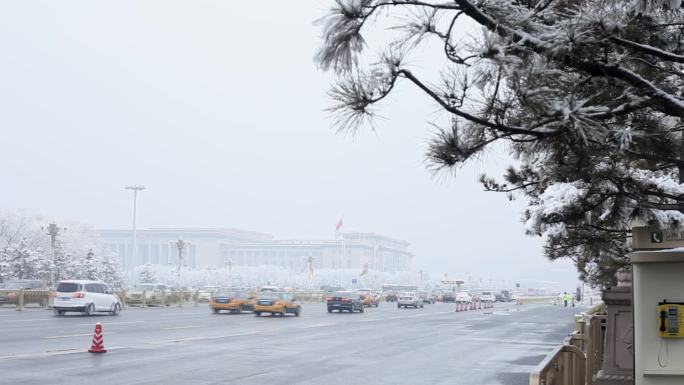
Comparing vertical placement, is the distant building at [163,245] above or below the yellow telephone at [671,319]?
above

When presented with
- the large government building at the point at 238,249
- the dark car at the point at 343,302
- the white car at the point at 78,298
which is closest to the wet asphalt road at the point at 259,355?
the white car at the point at 78,298

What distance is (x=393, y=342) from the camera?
86.3 ft

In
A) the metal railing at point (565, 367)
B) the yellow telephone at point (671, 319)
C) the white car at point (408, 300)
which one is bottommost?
the white car at point (408, 300)

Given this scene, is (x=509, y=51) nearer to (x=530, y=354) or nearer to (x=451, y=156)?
(x=451, y=156)

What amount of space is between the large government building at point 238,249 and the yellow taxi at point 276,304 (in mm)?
119460

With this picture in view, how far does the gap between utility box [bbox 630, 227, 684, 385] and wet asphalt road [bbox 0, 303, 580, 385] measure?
28.7 feet

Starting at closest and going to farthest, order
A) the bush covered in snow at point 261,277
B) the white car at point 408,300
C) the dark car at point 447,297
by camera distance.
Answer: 1. the white car at point 408,300
2. the dark car at point 447,297
3. the bush covered in snow at point 261,277

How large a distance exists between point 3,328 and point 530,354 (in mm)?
16637

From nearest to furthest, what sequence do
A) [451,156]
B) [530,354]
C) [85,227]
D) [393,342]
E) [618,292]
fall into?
[451,156]
[618,292]
[530,354]
[393,342]
[85,227]

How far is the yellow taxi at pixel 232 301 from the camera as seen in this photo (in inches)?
1838

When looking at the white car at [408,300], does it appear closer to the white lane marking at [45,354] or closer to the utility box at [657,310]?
the white lane marking at [45,354]

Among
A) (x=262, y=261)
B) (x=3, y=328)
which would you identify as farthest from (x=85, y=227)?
(x=3, y=328)

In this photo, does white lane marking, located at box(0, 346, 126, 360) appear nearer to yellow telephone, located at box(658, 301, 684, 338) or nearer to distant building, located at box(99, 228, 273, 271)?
yellow telephone, located at box(658, 301, 684, 338)

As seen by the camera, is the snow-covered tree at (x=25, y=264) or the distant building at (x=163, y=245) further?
the distant building at (x=163, y=245)
